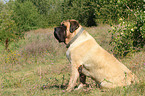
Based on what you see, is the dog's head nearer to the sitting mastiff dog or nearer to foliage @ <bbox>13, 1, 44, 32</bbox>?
the sitting mastiff dog

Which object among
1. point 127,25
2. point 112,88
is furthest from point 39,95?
point 127,25

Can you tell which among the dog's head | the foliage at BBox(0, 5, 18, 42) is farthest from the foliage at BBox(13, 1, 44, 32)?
the dog's head

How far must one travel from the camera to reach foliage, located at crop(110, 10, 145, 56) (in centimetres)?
601

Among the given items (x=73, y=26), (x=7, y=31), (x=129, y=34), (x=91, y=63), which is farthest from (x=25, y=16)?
(x=91, y=63)

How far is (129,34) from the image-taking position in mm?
6484

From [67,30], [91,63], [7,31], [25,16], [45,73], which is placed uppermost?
[25,16]

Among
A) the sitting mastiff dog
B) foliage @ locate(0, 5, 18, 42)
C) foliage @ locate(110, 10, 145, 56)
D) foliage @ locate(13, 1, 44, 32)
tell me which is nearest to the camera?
the sitting mastiff dog

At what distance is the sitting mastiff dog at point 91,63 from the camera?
3.45m

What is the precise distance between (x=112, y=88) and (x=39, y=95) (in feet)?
4.89

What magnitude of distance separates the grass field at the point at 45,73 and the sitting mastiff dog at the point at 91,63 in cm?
19

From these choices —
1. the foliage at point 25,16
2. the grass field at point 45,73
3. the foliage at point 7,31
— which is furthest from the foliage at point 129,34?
the foliage at point 25,16

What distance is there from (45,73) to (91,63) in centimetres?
329

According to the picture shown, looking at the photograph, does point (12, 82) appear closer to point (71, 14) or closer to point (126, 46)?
point (126, 46)

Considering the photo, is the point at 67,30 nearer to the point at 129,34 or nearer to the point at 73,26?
the point at 73,26
